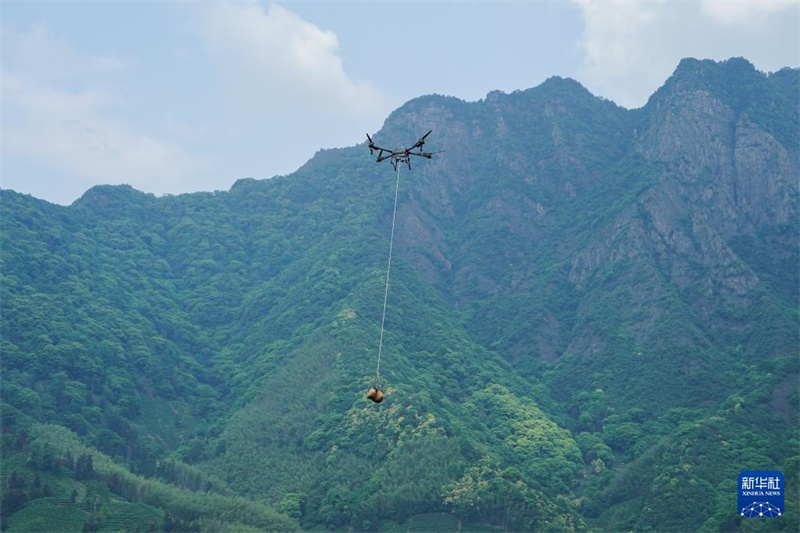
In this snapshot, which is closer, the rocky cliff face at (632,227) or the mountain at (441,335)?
the mountain at (441,335)

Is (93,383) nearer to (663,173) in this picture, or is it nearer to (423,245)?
(423,245)

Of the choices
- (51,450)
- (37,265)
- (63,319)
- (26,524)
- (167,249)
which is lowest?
(26,524)

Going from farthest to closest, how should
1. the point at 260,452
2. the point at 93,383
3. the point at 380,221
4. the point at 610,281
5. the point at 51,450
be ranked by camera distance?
1. the point at 380,221
2. the point at 610,281
3. the point at 93,383
4. the point at 260,452
5. the point at 51,450

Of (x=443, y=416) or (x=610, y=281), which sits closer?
(x=443, y=416)

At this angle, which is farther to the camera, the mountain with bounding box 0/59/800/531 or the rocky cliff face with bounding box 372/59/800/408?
the rocky cliff face with bounding box 372/59/800/408

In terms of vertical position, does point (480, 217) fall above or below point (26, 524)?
above

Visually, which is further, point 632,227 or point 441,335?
point 632,227

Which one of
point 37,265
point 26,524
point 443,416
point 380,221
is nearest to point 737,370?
point 443,416

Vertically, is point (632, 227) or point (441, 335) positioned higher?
point (632, 227)
